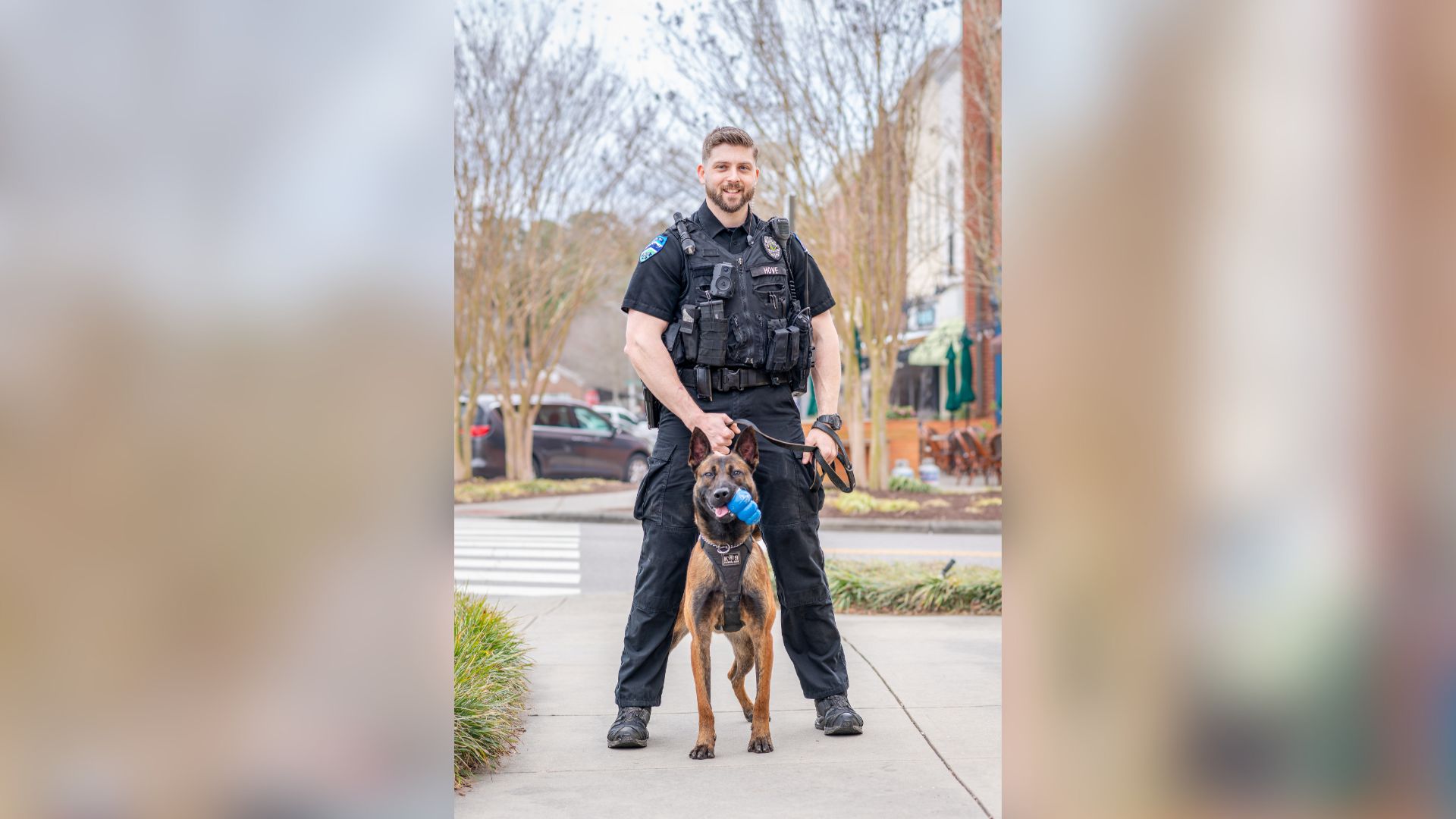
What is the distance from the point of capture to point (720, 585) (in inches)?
165

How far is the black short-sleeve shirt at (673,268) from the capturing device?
4426mm

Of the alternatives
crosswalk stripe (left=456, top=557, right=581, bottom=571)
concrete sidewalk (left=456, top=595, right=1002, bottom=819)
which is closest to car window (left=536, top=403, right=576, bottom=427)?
crosswalk stripe (left=456, top=557, right=581, bottom=571)

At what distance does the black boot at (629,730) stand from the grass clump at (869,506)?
11630 millimetres

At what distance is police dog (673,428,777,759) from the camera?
13.7ft

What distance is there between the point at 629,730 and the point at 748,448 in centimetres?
108

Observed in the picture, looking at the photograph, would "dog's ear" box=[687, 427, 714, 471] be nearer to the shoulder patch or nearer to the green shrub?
the shoulder patch

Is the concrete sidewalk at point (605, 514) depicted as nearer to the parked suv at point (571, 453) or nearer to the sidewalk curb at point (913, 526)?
the sidewalk curb at point (913, 526)

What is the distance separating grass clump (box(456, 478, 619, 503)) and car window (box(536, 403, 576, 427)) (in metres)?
1.50

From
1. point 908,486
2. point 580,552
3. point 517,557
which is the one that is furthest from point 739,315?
point 908,486

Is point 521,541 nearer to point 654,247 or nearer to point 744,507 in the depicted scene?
point 654,247
